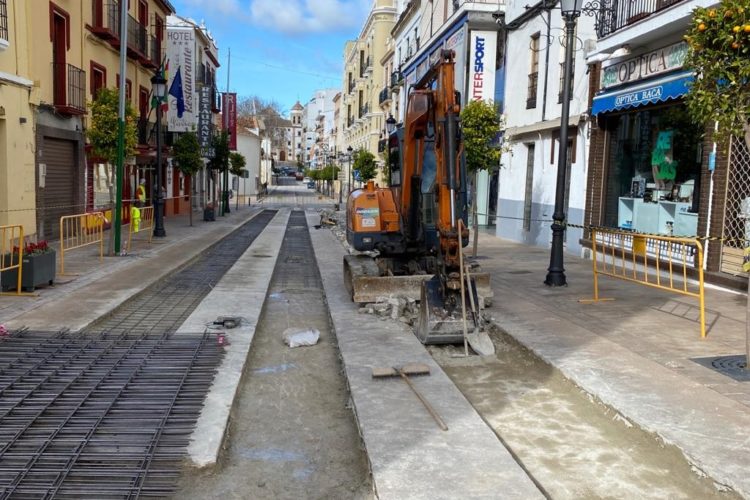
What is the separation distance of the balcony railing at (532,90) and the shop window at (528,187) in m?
1.14

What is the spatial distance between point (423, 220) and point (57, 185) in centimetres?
1225

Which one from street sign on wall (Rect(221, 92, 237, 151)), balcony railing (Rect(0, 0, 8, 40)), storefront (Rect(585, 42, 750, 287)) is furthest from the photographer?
street sign on wall (Rect(221, 92, 237, 151))

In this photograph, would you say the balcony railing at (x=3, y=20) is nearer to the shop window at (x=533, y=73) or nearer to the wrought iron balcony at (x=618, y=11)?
the wrought iron balcony at (x=618, y=11)

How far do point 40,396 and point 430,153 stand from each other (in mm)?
5594

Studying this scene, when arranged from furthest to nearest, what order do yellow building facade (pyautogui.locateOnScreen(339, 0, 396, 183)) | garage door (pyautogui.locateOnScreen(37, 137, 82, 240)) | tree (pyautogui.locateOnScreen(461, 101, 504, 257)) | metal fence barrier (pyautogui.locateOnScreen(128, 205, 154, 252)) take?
yellow building facade (pyautogui.locateOnScreen(339, 0, 396, 183)), garage door (pyautogui.locateOnScreen(37, 137, 82, 240)), metal fence barrier (pyautogui.locateOnScreen(128, 205, 154, 252)), tree (pyautogui.locateOnScreen(461, 101, 504, 257))

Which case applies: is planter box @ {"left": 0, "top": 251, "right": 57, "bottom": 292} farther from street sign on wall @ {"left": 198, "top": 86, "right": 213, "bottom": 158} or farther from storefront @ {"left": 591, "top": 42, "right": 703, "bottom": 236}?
street sign on wall @ {"left": 198, "top": 86, "right": 213, "bottom": 158}

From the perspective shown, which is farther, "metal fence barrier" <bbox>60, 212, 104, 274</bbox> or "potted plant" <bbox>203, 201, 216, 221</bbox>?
"potted plant" <bbox>203, 201, 216, 221</bbox>

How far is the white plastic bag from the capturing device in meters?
7.28

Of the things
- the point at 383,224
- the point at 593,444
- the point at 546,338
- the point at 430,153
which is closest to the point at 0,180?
the point at 383,224

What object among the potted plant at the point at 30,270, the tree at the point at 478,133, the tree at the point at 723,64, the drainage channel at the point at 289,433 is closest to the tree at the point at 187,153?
the tree at the point at 478,133

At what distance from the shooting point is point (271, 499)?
383cm

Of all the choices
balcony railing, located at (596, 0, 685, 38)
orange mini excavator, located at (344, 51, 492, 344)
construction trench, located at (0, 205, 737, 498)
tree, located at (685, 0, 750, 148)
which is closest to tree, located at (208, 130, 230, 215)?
balcony railing, located at (596, 0, 685, 38)

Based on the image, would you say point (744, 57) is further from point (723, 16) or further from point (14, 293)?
point (14, 293)

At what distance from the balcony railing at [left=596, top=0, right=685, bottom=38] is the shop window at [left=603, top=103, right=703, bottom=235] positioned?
1.74 m
